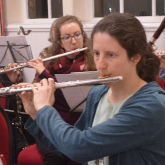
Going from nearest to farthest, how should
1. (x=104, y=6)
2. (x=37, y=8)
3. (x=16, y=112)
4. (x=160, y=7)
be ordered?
(x=16, y=112) → (x=160, y=7) → (x=104, y=6) → (x=37, y=8)

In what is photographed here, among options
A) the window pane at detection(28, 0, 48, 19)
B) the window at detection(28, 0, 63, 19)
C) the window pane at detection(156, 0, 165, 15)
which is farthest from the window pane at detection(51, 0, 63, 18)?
the window pane at detection(156, 0, 165, 15)

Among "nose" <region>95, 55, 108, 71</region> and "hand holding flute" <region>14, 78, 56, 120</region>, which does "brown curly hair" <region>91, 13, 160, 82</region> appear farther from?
"hand holding flute" <region>14, 78, 56, 120</region>

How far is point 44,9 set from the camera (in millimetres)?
4230

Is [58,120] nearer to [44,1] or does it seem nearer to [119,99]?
[119,99]

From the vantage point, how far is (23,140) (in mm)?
2686

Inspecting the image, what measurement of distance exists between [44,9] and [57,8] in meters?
0.25

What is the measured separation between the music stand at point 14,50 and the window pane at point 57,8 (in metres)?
1.26

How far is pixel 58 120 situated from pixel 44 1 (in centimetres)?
343

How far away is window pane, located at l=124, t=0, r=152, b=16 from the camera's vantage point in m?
3.28

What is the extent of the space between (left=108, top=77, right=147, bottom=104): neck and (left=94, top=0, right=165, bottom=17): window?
89.4 inches

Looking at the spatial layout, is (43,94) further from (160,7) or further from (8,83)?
(160,7)

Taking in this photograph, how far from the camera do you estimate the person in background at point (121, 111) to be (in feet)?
3.15

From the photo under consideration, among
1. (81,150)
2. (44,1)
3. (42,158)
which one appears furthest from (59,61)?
(44,1)

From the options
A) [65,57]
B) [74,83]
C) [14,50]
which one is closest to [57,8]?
[14,50]
